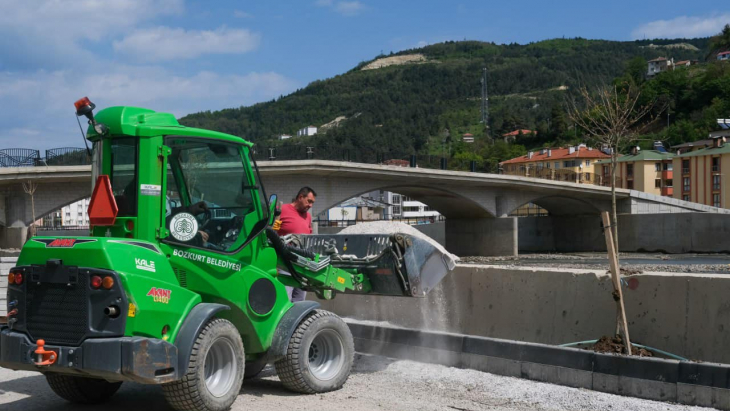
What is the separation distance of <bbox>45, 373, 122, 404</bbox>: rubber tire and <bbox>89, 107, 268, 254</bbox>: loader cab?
1.45 meters

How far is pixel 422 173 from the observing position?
1714 inches

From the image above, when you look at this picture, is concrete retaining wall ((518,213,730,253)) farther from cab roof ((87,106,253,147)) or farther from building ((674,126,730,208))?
cab roof ((87,106,253,147))

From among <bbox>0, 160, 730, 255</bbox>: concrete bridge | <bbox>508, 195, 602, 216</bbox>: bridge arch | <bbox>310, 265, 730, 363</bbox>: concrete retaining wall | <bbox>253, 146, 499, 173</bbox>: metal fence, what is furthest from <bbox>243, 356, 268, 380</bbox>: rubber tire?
<bbox>508, 195, 602, 216</bbox>: bridge arch

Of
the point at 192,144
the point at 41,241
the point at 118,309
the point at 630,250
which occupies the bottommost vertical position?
the point at 630,250

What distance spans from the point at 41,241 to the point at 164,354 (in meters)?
1.41

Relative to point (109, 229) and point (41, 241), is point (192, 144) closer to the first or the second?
point (109, 229)

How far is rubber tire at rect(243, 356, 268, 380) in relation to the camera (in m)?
6.82

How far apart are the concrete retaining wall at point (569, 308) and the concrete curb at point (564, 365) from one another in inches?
33.9

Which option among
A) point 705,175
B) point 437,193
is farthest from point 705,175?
point 437,193

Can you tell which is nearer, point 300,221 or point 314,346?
point 314,346

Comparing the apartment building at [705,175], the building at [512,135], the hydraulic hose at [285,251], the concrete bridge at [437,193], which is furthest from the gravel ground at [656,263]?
the building at [512,135]

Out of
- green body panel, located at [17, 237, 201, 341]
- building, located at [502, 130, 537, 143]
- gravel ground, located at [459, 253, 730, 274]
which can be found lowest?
gravel ground, located at [459, 253, 730, 274]

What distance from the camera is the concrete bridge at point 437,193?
35.9 meters

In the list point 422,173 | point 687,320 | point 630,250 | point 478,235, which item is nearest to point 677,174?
point 630,250
